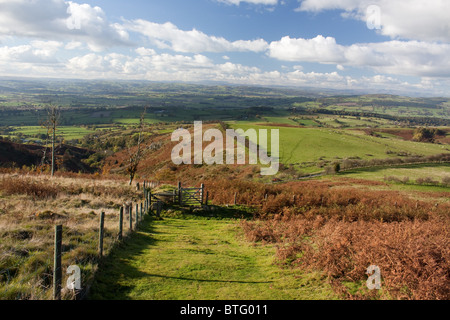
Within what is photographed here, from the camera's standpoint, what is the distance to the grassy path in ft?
23.8

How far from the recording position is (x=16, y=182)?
17578mm

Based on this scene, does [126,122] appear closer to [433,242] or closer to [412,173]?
[412,173]

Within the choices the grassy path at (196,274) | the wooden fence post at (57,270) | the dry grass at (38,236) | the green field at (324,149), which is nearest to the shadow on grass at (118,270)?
the grassy path at (196,274)

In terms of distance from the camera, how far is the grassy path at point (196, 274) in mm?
7246

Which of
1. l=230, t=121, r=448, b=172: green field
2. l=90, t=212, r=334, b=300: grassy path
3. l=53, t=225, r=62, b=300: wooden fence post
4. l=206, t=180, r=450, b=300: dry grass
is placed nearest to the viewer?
l=53, t=225, r=62, b=300: wooden fence post

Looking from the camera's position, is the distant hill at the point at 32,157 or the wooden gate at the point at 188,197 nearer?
the wooden gate at the point at 188,197

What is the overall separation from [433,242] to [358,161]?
164 ft

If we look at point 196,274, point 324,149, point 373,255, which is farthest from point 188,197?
point 324,149

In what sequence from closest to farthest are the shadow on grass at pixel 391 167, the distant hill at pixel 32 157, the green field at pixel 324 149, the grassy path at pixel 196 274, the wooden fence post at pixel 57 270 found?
1. the wooden fence post at pixel 57 270
2. the grassy path at pixel 196 274
3. the shadow on grass at pixel 391 167
4. the green field at pixel 324 149
5. the distant hill at pixel 32 157

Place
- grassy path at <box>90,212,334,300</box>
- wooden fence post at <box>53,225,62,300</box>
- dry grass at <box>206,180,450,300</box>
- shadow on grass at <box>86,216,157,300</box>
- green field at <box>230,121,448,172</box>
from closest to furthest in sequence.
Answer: wooden fence post at <box>53,225,62,300</box> → dry grass at <box>206,180,450,300</box> → shadow on grass at <box>86,216,157,300</box> → grassy path at <box>90,212,334,300</box> → green field at <box>230,121,448,172</box>

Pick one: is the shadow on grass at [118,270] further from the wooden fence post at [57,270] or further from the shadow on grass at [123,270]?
the wooden fence post at [57,270]

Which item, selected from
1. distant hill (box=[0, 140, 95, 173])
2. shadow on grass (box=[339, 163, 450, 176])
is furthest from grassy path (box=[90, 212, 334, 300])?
distant hill (box=[0, 140, 95, 173])

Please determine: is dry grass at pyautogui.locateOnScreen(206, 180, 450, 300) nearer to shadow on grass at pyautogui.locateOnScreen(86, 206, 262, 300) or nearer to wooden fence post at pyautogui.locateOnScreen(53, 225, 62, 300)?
shadow on grass at pyautogui.locateOnScreen(86, 206, 262, 300)

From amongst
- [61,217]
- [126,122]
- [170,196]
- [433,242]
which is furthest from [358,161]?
[126,122]
